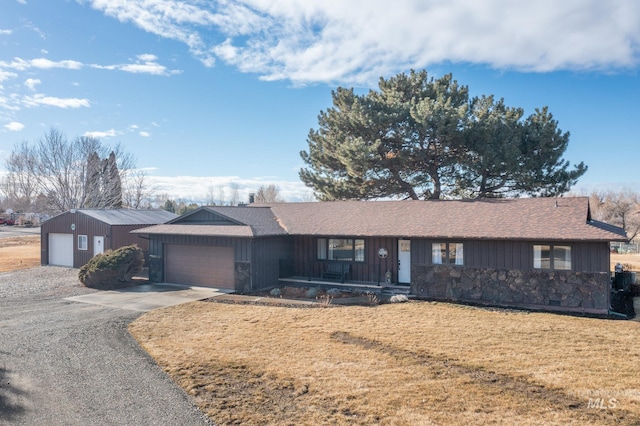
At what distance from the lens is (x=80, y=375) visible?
26.0 feet

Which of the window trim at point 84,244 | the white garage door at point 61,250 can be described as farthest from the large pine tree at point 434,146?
the white garage door at point 61,250

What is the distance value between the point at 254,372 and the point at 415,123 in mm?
19945

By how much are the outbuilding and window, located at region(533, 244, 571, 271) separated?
2104 cm

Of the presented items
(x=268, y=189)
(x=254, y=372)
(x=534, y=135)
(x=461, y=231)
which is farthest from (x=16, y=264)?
(x=268, y=189)

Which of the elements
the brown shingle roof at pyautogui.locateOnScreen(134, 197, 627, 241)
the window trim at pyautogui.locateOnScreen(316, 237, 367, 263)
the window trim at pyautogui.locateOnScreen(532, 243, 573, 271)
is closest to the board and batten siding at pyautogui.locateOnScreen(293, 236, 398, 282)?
the window trim at pyautogui.locateOnScreen(316, 237, 367, 263)

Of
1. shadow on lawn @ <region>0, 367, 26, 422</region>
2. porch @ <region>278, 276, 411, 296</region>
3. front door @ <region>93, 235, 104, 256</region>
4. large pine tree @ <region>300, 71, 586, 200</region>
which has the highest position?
large pine tree @ <region>300, 71, 586, 200</region>

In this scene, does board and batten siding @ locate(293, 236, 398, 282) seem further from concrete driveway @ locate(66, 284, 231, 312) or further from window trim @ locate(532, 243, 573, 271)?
window trim @ locate(532, 243, 573, 271)

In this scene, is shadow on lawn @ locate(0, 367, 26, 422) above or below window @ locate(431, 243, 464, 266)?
below

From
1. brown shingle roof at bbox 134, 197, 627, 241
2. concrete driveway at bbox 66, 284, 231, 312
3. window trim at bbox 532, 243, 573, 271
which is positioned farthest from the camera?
concrete driveway at bbox 66, 284, 231, 312

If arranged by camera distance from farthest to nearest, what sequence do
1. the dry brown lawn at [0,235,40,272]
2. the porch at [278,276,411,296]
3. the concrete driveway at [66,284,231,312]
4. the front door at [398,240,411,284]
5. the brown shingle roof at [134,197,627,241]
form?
1. the dry brown lawn at [0,235,40,272]
2. the front door at [398,240,411,284]
3. the porch at [278,276,411,296]
4. the concrete driveway at [66,284,231,312]
5. the brown shingle roof at [134,197,627,241]

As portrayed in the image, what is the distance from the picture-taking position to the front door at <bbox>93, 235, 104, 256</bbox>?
78.7 feet

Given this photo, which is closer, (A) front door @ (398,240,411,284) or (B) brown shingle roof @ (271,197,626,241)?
(B) brown shingle roof @ (271,197,626,241)

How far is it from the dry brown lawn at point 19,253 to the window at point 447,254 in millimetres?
24438

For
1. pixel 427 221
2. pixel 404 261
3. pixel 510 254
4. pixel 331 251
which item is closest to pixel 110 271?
pixel 331 251
